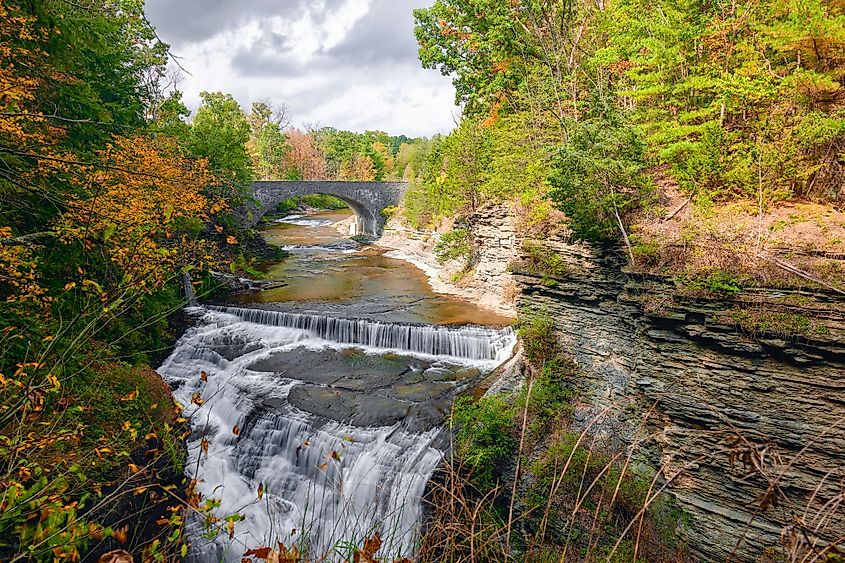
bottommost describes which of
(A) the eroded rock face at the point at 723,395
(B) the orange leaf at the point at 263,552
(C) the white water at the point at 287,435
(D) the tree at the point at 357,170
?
(C) the white water at the point at 287,435

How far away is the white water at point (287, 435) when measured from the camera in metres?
8.09

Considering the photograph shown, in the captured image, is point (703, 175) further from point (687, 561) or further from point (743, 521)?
point (687, 561)

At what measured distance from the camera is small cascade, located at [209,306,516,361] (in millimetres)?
13406

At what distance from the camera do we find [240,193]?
2348 cm

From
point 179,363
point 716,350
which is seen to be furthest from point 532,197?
point 179,363

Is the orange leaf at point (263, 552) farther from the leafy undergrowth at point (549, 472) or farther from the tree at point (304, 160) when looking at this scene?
the tree at point (304, 160)

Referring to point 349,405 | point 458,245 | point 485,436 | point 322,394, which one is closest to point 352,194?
point 458,245

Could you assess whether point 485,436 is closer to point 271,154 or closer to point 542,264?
point 542,264

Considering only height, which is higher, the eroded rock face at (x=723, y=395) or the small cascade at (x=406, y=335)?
the eroded rock face at (x=723, y=395)

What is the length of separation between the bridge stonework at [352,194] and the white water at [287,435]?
1647 cm

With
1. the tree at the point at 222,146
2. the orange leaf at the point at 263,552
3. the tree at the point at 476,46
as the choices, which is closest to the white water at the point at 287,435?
the orange leaf at the point at 263,552

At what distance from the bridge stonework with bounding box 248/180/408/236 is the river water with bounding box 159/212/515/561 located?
43.4 feet

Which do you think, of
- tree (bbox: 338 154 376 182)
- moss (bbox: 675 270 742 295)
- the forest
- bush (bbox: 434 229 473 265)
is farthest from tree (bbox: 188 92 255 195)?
tree (bbox: 338 154 376 182)

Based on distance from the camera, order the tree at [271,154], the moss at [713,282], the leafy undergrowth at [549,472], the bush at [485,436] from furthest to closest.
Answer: the tree at [271,154] < the bush at [485,436] < the leafy undergrowth at [549,472] < the moss at [713,282]
